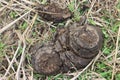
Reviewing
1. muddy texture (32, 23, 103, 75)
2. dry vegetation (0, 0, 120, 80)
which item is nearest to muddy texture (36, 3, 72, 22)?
dry vegetation (0, 0, 120, 80)

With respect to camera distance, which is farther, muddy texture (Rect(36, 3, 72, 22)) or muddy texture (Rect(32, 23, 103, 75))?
muddy texture (Rect(36, 3, 72, 22))

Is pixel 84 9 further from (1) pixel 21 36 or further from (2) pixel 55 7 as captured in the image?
(1) pixel 21 36

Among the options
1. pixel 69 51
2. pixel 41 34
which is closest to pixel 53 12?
pixel 41 34

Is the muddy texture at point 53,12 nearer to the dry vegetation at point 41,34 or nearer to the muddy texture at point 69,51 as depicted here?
the dry vegetation at point 41,34

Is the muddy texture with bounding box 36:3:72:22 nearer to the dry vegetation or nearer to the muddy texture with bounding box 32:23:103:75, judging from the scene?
the dry vegetation

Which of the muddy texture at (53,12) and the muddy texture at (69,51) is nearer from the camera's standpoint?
the muddy texture at (69,51)

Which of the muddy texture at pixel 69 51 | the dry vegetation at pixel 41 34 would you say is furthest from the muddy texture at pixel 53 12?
the muddy texture at pixel 69 51
